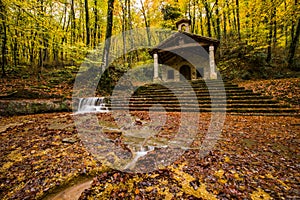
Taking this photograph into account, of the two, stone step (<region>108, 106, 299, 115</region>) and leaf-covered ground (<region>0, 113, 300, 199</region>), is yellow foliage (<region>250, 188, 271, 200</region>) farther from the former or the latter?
stone step (<region>108, 106, 299, 115</region>)

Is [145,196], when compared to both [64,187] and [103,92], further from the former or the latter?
[103,92]

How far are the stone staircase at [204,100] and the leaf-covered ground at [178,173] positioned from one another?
9.91 feet

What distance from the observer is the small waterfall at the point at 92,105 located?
8555 mm

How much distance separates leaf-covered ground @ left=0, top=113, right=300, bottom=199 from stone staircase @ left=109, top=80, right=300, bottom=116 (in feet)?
9.91

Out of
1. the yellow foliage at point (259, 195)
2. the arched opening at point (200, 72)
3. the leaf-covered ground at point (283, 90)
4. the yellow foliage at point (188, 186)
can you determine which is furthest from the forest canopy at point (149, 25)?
the yellow foliage at point (259, 195)

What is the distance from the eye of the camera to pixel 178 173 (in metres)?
2.19

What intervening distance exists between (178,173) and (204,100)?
5.92 m

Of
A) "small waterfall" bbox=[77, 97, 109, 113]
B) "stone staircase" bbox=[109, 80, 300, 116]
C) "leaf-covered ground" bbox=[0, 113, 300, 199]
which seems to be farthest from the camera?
"small waterfall" bbox=[77, 97, 109, 113]

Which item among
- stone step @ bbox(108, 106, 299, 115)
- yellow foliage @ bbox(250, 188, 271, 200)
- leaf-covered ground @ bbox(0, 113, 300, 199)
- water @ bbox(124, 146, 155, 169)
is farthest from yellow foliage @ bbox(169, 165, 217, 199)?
stone step @ bbox(108, 106, 299, 115)

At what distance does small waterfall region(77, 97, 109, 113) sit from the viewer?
8555mm

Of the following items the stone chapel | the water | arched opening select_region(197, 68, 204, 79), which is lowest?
the water

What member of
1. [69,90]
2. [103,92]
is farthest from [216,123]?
[69,90]

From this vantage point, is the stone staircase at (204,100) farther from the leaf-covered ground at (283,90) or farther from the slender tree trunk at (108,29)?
the slender tree trunk at (108,29)

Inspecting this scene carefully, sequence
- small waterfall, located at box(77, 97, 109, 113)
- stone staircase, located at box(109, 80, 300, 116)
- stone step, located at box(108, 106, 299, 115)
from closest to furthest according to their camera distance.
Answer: stone step, located at box(108, 106, 299, 115)
stone staircase, located at box(109, 80, 300, 116)
small waterfall, located at box(77, 97, 109, 113)
